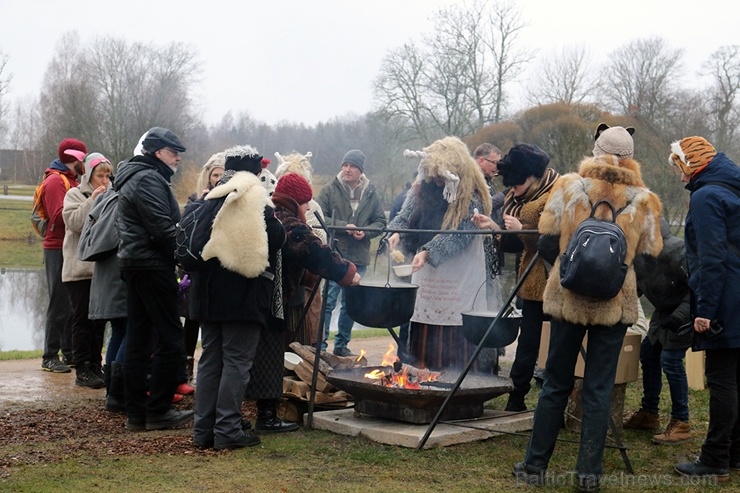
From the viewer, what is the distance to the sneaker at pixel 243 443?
551 centimetres

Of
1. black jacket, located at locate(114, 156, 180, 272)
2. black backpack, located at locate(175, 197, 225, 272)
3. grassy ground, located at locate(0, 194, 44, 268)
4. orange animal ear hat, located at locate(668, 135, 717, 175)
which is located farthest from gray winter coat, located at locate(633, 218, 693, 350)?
grassy ground, located at locate(0, 194, 44, 268)

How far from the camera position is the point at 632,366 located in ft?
20.0

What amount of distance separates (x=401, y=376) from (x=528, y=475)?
5.26ft

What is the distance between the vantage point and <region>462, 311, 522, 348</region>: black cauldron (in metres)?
6.12

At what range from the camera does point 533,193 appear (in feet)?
20.6

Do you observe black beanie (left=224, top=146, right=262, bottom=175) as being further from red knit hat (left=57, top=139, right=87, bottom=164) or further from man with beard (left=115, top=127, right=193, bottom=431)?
red knit hat (left=57, top=139, right=87, bottom=164)

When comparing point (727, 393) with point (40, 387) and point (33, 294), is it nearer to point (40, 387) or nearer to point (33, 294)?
point (40, 387)

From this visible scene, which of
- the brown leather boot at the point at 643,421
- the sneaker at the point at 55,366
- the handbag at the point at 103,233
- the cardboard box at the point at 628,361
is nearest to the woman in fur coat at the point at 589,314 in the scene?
the cardboard box at the point at 628,361

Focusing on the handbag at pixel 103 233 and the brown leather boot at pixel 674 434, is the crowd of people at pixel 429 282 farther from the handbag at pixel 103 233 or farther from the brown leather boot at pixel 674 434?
the handbag at pixel 103 233

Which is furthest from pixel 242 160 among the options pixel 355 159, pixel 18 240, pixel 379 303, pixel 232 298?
pixel 18 240

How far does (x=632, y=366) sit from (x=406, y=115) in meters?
29.4

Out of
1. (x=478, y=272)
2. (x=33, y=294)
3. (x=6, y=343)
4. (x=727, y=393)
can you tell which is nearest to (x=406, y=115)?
(x=33, y=294)

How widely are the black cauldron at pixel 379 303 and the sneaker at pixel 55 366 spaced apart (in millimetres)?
3553

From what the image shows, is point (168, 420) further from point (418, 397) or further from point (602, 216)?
point (602, 216)
